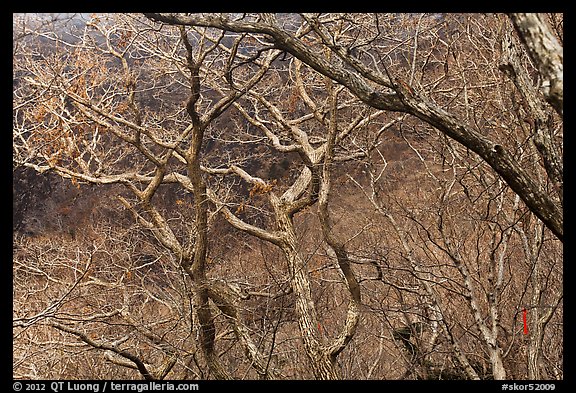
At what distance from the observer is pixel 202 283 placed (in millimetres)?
7473

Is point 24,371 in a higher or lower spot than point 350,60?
lower

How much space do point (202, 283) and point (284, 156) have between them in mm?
13358

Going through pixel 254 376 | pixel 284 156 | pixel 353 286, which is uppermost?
pixel 284 156

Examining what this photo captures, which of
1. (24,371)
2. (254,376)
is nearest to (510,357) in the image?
(254,376)

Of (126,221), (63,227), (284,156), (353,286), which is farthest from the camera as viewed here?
(284,156)

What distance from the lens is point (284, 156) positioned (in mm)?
20547

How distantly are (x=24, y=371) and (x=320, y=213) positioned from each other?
4933mm

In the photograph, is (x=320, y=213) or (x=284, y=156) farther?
(x=284, y=156)
